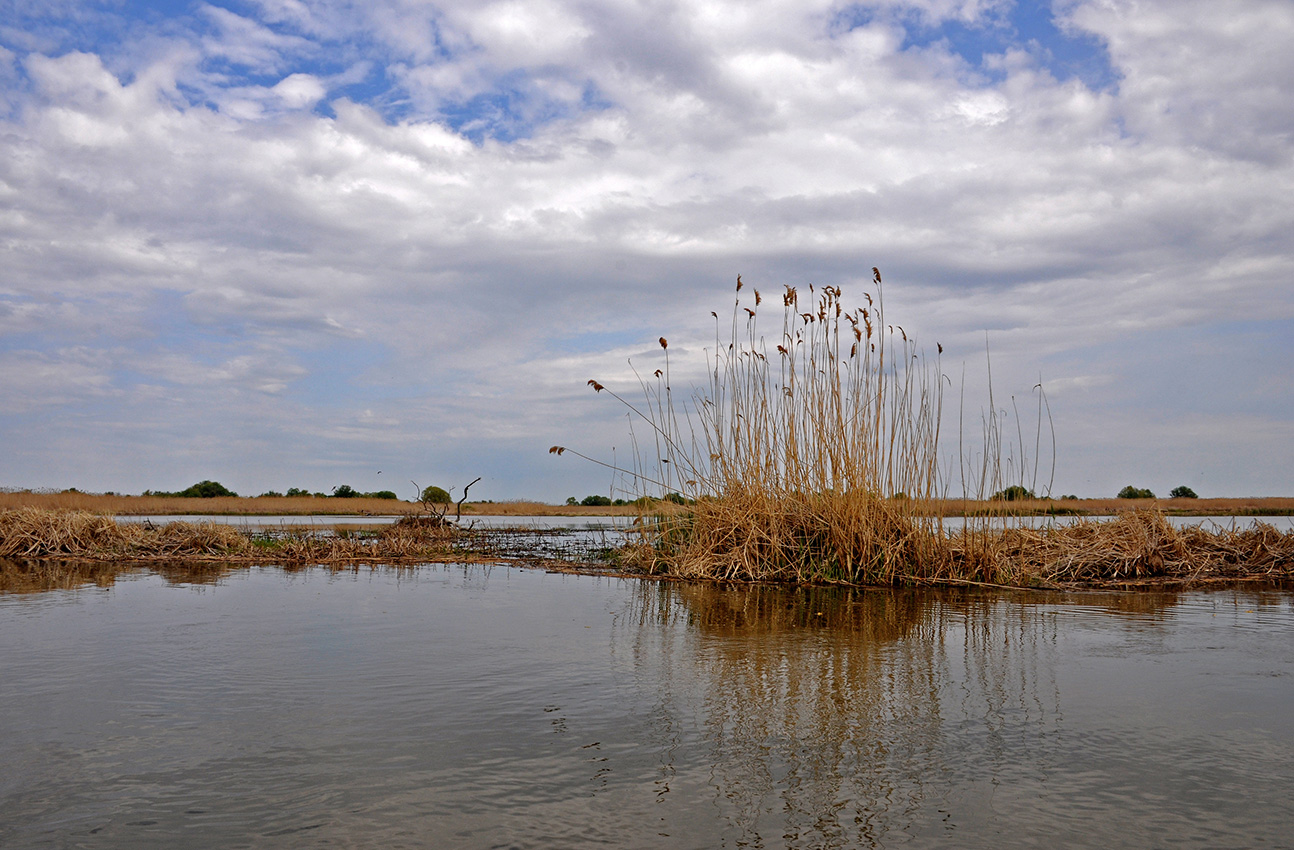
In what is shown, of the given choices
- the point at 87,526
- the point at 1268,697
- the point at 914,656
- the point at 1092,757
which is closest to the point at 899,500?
the point at 914,656

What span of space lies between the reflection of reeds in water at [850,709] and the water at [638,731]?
1 cm

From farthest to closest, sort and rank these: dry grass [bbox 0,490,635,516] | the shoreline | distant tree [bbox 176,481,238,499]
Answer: distant tree [bbox 176,481,238,499] < dry grass [bbox 0,490,635,516] < the shoreline

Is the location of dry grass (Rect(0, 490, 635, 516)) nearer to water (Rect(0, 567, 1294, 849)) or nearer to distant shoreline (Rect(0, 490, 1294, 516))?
distant shoreline (Rect(0, 490, 1294, 516))

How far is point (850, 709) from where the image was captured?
2619 mm

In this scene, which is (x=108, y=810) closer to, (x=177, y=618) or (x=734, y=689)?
(x=734, y=689)

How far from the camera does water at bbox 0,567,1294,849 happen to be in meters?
1.75

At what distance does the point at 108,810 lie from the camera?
1805 mm

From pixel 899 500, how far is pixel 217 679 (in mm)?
5441

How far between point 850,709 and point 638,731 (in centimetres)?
75

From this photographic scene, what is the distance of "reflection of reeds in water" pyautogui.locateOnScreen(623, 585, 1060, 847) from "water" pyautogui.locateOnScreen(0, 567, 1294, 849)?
0.5 inches

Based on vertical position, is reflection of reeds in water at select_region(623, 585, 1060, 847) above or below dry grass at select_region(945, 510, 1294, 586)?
below

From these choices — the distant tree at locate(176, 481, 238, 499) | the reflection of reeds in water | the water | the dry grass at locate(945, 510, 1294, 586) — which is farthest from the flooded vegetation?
the distant tree at locate(176, 481, 238, 499)

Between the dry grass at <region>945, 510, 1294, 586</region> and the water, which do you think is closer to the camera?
the water

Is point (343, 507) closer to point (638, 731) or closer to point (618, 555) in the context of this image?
point (618, 555)
